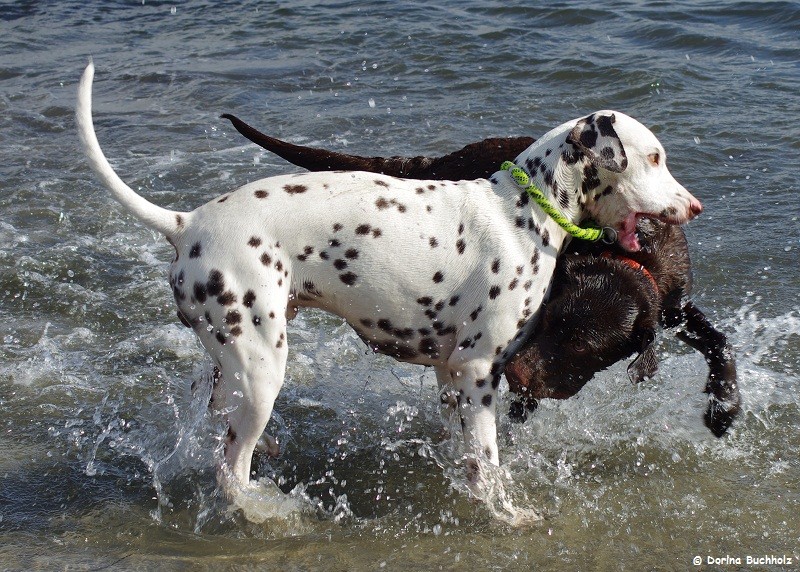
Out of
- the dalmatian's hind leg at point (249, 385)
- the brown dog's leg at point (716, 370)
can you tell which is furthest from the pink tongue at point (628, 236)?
the dalmatian's hind leg at point (249, 385)

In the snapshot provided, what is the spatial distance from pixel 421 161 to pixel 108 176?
1978 millimetres

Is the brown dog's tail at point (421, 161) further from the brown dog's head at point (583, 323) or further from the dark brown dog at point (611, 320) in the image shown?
the brown dog's head at point (583, 323)

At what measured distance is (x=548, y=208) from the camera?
4.75m

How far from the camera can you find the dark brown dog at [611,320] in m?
4.93

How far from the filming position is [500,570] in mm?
4586

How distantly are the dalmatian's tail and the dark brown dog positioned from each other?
42.2 inches

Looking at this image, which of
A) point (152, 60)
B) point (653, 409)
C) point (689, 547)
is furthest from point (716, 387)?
point (152, 60)

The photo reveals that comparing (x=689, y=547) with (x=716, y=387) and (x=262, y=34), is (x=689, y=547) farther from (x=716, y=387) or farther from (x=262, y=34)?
(x=262, y=34)

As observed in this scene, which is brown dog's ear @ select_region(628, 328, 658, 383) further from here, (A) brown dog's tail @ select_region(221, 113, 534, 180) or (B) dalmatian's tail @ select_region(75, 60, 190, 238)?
(B) dalmatian's tail @ select_region(75, 60, 190, 238)

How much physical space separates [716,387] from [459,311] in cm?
161

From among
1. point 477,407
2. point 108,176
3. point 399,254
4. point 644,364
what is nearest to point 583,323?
point 644,364

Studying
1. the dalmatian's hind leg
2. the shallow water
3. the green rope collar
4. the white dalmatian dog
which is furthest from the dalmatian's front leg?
the dalmatian's hind leg

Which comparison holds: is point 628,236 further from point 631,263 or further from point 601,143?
point 601,143

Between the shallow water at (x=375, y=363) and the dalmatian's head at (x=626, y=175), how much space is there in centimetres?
142
